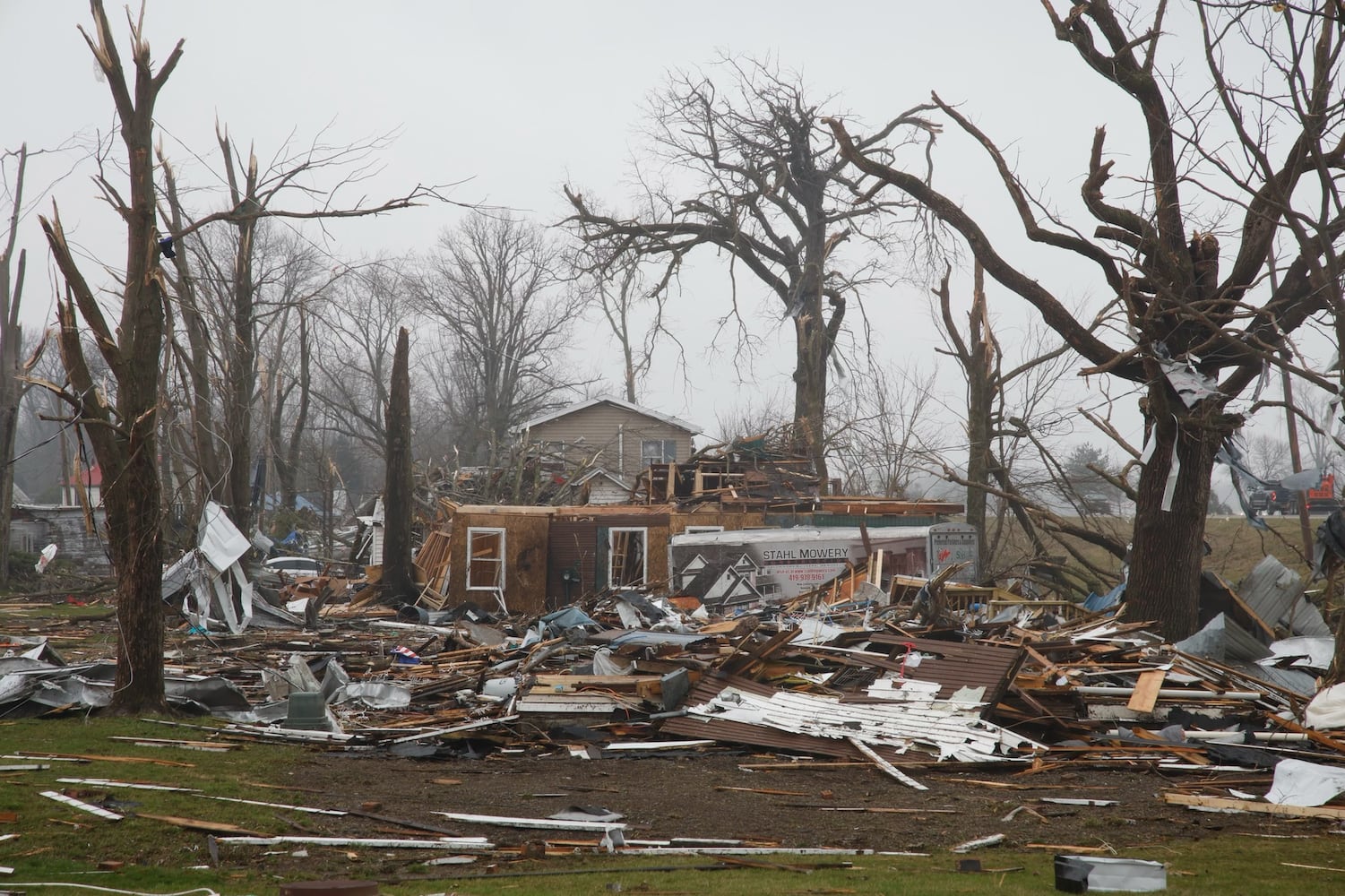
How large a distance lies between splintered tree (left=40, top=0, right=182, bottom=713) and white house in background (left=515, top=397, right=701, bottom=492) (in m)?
26.8

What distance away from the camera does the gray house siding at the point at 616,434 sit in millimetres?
36491

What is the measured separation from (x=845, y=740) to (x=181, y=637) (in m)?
10.9

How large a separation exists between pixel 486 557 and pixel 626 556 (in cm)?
287

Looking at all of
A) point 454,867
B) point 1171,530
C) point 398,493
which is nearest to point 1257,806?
point 454,867

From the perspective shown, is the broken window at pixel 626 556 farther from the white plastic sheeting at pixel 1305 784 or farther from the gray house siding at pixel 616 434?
the white plastic sheeting at pixel 1305 784

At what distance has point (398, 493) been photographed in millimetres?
20484

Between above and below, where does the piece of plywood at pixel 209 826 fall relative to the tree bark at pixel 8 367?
below

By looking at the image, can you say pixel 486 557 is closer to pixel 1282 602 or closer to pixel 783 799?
pixel 1282 602

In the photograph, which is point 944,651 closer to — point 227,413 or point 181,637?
point 181,637

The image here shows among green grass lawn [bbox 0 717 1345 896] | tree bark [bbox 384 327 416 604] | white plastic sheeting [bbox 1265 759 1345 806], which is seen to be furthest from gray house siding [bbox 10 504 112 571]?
white plastic sheeting [bbox 1265 759 1345 806]

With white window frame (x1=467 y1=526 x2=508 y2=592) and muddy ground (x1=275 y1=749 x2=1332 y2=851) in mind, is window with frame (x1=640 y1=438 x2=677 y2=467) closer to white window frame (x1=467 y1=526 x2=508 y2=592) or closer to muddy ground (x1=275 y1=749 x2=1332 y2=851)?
white window frame (x1=467 y1=526 x2=508 y2=592)

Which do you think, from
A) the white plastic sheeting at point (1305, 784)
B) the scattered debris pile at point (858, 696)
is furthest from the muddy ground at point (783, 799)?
the white plastic sheeting at point (1305, 784)

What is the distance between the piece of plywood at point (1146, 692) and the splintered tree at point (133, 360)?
884 centimetres

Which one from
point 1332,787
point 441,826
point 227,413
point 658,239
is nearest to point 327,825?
point 441,826
